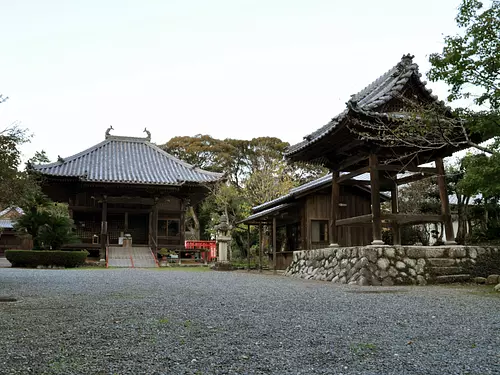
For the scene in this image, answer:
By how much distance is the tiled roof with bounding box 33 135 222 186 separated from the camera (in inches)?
948

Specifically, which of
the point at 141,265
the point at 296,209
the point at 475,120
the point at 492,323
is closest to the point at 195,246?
the point at 141,265

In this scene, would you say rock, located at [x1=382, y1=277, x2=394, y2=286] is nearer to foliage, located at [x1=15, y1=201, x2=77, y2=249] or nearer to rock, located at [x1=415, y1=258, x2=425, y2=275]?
rock, located at [x1=415, y1=258, x2=425, y2=275]

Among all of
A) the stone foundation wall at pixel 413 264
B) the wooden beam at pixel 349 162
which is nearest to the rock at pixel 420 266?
the stone foundation wall at pixel 413 264

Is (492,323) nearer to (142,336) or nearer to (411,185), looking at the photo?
(142,336)

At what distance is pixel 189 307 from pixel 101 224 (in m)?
19.7

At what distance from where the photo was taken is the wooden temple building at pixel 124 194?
23938 millimetres

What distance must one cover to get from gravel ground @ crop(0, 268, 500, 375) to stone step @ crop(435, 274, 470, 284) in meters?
3.17

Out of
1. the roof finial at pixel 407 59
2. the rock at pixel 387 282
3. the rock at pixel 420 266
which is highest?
the roof finial at pixel 407 59

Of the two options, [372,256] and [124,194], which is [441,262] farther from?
[124,194]

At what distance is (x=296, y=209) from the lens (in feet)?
59.2

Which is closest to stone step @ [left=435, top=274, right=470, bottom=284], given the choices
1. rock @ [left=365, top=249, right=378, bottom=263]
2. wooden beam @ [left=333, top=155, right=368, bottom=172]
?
rock @ [left=365, top=249, right=378, bottom=263]

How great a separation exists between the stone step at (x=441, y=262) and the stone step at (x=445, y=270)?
85 mm

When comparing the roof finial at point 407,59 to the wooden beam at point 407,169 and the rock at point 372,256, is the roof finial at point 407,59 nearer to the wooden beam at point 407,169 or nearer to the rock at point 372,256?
the wooden beam at point 407,169

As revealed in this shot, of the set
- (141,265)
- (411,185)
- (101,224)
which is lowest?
(141,265)
